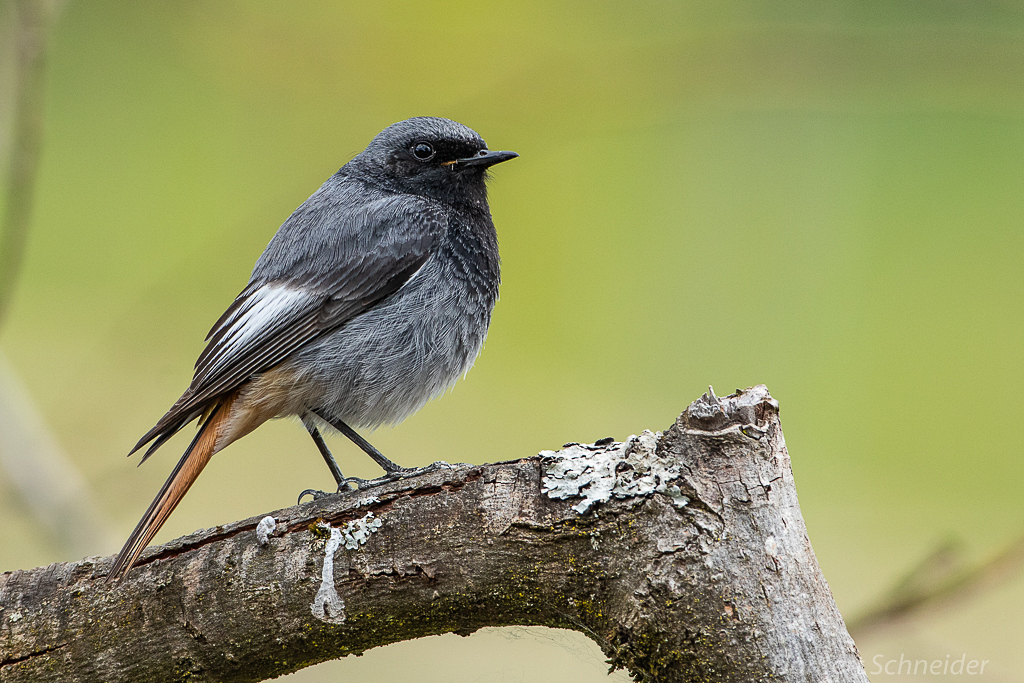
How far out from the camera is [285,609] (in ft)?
6.54

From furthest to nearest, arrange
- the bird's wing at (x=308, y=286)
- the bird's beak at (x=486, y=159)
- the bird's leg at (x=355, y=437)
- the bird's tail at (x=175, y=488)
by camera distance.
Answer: the bird's beak at (x=486, y=159) → the bird's leg at (x=355, y=437) → the bird's wing at (x=308, y=286) → the bird's tail at (x=175, y=488)

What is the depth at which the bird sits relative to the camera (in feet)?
9.05

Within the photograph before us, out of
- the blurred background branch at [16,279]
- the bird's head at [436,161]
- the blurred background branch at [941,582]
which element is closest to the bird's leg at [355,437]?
the bird's head at [436,161]

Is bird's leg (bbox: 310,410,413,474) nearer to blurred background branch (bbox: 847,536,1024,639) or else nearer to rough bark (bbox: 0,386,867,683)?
rough bark (bbox: 0,386,867,683)

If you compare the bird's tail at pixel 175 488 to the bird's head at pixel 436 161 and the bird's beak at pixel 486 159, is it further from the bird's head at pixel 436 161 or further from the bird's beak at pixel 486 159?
the bird's beak at pixel 486 159

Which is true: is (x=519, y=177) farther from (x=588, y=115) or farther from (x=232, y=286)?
(x=232, y=286)

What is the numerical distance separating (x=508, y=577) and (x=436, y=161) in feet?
6.90

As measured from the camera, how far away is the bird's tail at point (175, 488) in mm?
2160

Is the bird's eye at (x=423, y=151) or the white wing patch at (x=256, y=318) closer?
the white wing patch at (x=256, y=318)

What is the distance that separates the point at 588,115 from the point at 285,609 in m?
3.31

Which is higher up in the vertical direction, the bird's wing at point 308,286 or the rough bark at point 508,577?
the bird's wing at point 308,286

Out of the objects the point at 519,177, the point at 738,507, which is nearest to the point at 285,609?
the point at 738,507

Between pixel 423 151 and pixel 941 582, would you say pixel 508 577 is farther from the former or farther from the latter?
pixel 423 151

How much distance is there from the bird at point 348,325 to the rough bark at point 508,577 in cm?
56
